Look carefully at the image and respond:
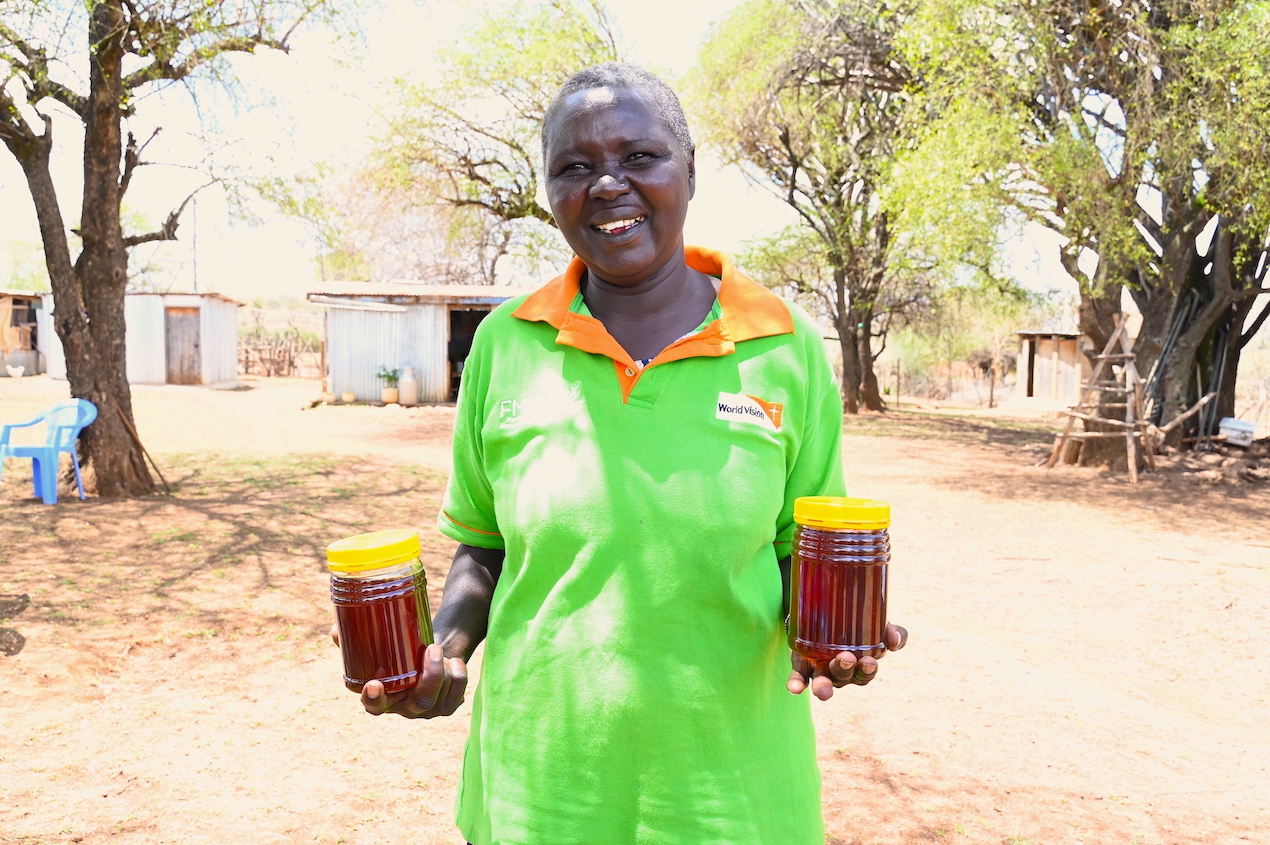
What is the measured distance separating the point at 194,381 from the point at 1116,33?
22.0 meters

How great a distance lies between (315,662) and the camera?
5.22 metres

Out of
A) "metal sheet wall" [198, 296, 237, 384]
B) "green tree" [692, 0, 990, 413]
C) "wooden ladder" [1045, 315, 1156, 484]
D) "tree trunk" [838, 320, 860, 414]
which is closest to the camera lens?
"wooden ladder" [1045, 315, 1156, 484]

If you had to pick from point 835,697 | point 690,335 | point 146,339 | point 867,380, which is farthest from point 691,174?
point 146,339

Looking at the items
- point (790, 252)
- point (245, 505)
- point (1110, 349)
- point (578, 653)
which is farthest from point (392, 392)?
point (578, 653)

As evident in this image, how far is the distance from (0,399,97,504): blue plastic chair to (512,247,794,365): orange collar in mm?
8695

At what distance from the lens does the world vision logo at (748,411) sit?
1.47 meters

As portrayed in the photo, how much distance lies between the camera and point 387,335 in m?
21.8

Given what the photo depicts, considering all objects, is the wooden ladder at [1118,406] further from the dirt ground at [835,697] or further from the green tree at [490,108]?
the green tree at [490,108]

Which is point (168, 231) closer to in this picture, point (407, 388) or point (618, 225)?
point (618, 225)

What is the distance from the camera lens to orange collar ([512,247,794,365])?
4.99 feet

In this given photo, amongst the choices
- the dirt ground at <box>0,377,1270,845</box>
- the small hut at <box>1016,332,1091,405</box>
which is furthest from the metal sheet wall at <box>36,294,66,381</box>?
the small hut at <box>1016,332,1091,405</box>

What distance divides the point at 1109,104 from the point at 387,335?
15.6 metres

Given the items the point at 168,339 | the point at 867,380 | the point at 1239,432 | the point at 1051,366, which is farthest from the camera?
the point at 1051,366

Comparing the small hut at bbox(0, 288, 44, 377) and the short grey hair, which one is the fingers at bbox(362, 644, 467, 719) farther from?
the small hut at bbox(0, 288, 44, 377)
